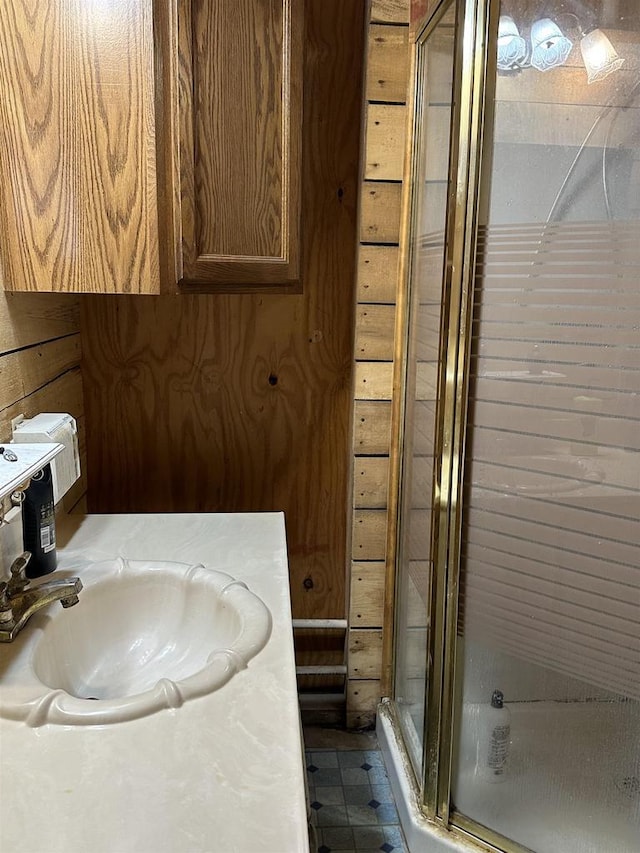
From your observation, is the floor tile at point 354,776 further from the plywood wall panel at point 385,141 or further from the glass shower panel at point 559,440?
the plywood wall panel at point 385,141

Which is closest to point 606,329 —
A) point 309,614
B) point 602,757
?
point 602,757

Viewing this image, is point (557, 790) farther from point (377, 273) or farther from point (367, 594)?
point (377, 273)

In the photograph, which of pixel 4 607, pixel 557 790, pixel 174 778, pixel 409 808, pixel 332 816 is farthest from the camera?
pixel 332 816

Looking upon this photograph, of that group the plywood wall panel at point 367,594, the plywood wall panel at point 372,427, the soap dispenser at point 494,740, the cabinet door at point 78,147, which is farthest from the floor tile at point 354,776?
the cabinet door at point 78,147

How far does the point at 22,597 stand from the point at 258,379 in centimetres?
104

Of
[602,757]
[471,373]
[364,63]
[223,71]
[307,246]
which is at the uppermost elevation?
[364,63]

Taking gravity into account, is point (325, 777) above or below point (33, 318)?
below

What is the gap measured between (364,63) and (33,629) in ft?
5.22

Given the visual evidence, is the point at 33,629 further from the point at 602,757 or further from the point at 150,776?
the point at 602,757

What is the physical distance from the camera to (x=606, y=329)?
1.17 m

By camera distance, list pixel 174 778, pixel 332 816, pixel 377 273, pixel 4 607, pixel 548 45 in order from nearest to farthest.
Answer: pixel 174 778, pixel 4 607, pixel 548 45, pixel 332 816, pixel 377 273

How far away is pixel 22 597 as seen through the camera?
1.09m

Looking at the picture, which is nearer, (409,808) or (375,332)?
(409,808)

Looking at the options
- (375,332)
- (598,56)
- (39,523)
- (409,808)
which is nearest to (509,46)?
(598,56)
